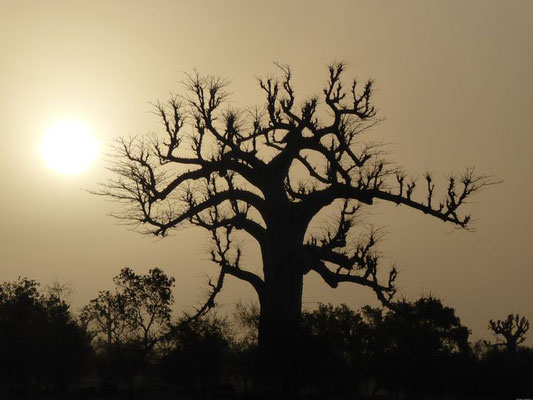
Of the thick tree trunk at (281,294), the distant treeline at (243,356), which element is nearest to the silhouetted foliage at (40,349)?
the distant treeline at (243,356)

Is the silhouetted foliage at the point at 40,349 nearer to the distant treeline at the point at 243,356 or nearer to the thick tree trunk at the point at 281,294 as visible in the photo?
the distant treeline at the point at 243,356

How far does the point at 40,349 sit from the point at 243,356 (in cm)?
847

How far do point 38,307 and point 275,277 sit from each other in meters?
19.9

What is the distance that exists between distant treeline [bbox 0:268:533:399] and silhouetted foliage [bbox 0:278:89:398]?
0.15ft

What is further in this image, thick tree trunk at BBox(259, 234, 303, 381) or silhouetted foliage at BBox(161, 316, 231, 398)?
silhouetted foliage at BBox(161, 316, 231, 398)

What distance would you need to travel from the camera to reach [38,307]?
41.1 metres

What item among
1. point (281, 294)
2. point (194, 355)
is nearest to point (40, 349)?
point (194, 355)

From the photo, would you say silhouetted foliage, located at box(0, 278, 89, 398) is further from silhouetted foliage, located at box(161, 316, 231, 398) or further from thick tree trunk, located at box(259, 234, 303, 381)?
thick tree trunk, located at box(259, 234, 303, 381)

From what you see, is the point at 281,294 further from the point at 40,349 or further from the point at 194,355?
the point at 40,349

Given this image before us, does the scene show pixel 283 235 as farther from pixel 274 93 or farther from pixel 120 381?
pixel 120 381

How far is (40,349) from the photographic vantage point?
114ft

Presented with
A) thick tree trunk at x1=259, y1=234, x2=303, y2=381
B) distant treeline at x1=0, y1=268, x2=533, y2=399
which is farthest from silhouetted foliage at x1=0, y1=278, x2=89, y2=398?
thick tree trunk at x1=259, y1=234, x2=303, y2=381

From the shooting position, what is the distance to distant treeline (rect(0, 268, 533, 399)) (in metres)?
27.6

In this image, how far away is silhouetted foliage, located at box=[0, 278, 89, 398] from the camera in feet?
114
